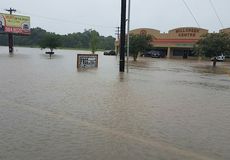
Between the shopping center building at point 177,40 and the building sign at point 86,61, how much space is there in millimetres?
47586

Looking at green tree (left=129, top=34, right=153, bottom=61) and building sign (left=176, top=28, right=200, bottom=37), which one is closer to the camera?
green tree (left=129, top=34, right=153, bottom=61)

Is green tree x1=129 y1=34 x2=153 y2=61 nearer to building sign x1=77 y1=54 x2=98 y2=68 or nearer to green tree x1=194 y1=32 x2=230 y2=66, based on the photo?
green tree x1=194 y1=32 x2=230 y2=66

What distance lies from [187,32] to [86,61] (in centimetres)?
5152

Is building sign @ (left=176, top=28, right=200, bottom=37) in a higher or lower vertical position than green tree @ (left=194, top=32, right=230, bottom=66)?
higher

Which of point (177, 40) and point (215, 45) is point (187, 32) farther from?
point (215, 45)

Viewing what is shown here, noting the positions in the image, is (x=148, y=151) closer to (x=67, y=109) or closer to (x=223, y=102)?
(x=67, y=109)

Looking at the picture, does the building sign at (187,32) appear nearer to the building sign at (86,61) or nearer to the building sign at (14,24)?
the building sign at (14,24)

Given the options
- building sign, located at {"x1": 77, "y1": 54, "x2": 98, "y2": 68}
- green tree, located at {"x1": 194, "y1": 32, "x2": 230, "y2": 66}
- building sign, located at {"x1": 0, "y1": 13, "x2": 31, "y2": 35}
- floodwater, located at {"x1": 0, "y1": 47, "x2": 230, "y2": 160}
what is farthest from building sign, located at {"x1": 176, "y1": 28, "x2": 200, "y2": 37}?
floodwater, located at {"x1": 0, "y1": 47, "x2": 230, "y2": 160}

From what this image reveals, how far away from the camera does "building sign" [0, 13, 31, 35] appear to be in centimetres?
7624

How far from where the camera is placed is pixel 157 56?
82.2 metres

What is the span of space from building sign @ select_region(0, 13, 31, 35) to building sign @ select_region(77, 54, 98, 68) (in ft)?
155

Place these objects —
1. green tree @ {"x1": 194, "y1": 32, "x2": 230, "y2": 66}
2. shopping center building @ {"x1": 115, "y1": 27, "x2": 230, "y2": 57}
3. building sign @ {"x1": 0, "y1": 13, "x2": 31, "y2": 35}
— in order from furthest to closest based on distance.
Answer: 1. shopping center building @ {"x1": 115, "y1": 27, "x2": 230, "y2": 57}
2. building sign @ {"x1": 0, "y1": 13, "x2": 31, "y2": 35}
3. green tree @ {"x1": 194, "y1": 32, "x2": 230, "y2": 66}

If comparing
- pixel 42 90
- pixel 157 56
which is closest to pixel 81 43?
pixel 157 56

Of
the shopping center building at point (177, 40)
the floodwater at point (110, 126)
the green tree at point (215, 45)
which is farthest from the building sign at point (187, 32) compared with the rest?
the floodwater at point (110, 126)
